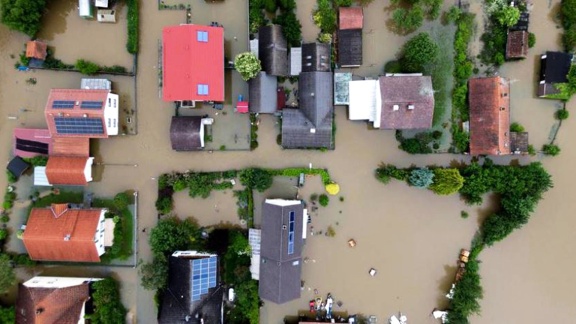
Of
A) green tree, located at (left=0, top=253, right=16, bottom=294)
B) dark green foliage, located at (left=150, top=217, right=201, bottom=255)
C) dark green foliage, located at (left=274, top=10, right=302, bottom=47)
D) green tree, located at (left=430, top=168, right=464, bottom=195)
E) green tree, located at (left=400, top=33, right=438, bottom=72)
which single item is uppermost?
dark green foliage, located at (left=274, top=10, right=302, bottom=47)

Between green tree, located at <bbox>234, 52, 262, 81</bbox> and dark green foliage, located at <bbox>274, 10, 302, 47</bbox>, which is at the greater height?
dark green foliage, located at <bbox>274, 10, 302, 47</bbox>

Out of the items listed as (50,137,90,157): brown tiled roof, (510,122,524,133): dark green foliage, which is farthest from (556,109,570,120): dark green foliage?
(50,137,90,157): brown tiled roof

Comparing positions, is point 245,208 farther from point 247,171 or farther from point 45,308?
point 45,308

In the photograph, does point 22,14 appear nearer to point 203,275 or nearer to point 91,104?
point 91,104

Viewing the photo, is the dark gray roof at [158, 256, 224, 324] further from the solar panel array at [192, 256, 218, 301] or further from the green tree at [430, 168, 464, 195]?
the green tree at [430, 168, 464, 195]

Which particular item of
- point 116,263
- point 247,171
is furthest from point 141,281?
point 247,171
